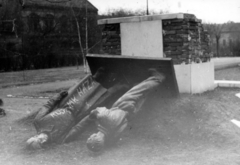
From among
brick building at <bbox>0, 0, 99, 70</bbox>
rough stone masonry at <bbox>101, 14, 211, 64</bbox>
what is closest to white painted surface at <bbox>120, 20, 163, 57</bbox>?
rough stone masonry at <bbox>101, 14, 211, 64</bbox>

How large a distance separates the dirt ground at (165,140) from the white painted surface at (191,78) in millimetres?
348

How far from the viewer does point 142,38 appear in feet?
29.1

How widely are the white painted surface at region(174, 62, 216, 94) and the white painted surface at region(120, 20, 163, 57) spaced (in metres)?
0.65

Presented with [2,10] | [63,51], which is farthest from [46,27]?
[2,10]

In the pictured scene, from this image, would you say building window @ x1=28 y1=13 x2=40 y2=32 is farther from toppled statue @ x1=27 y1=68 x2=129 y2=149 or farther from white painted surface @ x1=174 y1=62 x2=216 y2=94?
toppled statue @ x1=27 y1=68 x2=129 y2=149

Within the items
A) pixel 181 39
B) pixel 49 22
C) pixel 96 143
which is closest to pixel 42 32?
pixel 49 22

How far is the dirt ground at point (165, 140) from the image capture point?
5398 millimetres

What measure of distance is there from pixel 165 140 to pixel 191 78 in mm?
2593

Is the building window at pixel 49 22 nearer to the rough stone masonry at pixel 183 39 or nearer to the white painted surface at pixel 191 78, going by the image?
the rough stone masonry at pixel 183 39

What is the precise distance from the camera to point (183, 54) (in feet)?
27.7

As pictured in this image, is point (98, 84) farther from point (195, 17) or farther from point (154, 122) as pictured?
point (195, 17)

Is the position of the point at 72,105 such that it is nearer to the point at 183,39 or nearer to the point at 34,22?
the point at 183,39

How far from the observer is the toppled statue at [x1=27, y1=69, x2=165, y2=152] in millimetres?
5617

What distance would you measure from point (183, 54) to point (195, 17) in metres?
1.09
